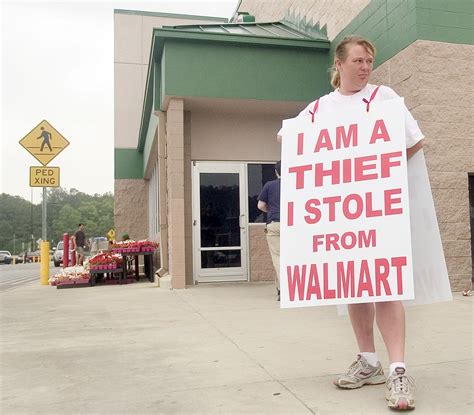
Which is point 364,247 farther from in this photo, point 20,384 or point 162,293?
point 162,293

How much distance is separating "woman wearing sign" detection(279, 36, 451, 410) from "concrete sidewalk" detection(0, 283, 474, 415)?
0.12 m

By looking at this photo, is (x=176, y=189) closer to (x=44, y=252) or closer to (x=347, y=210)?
(x=44, y=252)

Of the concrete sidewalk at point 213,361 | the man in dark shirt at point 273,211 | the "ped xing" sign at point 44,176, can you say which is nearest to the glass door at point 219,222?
the man in dark shirt at point 273,211

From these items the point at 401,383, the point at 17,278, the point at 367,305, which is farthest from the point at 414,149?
the point at 17,278

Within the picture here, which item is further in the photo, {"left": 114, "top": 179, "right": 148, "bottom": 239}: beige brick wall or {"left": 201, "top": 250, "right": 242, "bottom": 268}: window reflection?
{"left": 114, "top": 179, "right": 148, "bottom": 239}: beige brick wall

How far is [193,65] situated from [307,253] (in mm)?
6409

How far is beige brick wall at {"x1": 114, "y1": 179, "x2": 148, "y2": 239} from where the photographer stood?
722 inches

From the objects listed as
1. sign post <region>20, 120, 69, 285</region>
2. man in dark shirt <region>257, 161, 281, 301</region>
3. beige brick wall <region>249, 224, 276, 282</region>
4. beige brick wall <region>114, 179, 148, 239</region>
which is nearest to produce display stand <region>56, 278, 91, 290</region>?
sign post <region>20, 120, 69, 285</region>

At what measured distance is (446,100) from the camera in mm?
6445

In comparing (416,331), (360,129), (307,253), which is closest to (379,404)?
(307,253)

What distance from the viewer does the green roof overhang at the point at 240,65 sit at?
8227 millimetres

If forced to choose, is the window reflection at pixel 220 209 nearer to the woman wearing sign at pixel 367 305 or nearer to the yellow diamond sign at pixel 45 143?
the yellow diamond sign at pixel 45 143

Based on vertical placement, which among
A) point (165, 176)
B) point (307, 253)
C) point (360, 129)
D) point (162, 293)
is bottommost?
point (162, 293)

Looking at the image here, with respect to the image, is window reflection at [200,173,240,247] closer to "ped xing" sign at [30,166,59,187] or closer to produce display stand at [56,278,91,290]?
produce display stand at [56,278,91,290]
